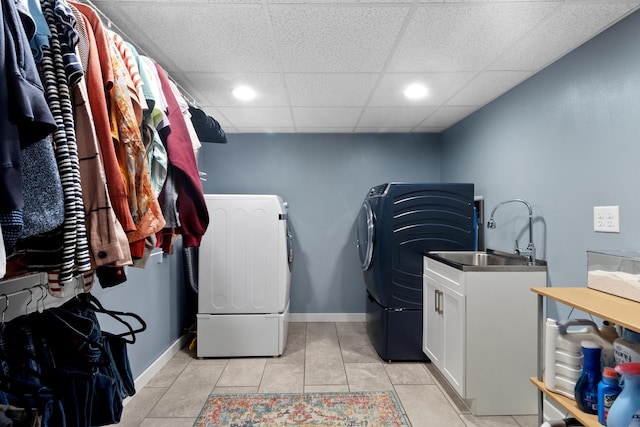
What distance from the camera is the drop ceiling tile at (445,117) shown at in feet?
9.42

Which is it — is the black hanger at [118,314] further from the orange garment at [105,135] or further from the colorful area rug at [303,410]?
the colorful area rug at [303,410]

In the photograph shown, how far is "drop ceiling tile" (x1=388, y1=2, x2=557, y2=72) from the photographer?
1.45m

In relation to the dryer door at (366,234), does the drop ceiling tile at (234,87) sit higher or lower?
higher

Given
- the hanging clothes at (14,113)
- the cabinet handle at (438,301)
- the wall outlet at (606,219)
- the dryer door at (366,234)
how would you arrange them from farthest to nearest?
1. the dryer door at (366,234)
2. the cabinet handle at (438,301)
3. the wall outlet at (606,219)
4. the hanging clothes at (14,113)

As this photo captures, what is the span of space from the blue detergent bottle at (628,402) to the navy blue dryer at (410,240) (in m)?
1.61

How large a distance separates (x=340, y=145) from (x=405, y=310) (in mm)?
1963

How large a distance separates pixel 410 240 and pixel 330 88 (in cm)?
135

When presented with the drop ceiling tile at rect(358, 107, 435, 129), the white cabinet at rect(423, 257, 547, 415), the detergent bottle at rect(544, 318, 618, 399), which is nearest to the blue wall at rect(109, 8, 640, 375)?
the white cabinet at rect(423, 257, 547, 415)

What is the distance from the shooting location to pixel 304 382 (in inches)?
92.1

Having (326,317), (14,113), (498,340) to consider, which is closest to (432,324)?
(498,340)

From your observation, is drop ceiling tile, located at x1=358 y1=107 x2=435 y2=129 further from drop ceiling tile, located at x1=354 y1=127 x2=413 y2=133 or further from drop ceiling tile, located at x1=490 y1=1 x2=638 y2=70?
drop ceiling tile, located at x1=490 y1=1 x2=638 y2=70

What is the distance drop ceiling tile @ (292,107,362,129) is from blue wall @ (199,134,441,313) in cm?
38

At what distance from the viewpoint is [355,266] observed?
3.72 m

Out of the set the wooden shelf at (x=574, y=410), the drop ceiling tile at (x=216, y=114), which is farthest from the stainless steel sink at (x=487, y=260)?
the drop ceiling tile at (x=216, y=114)
